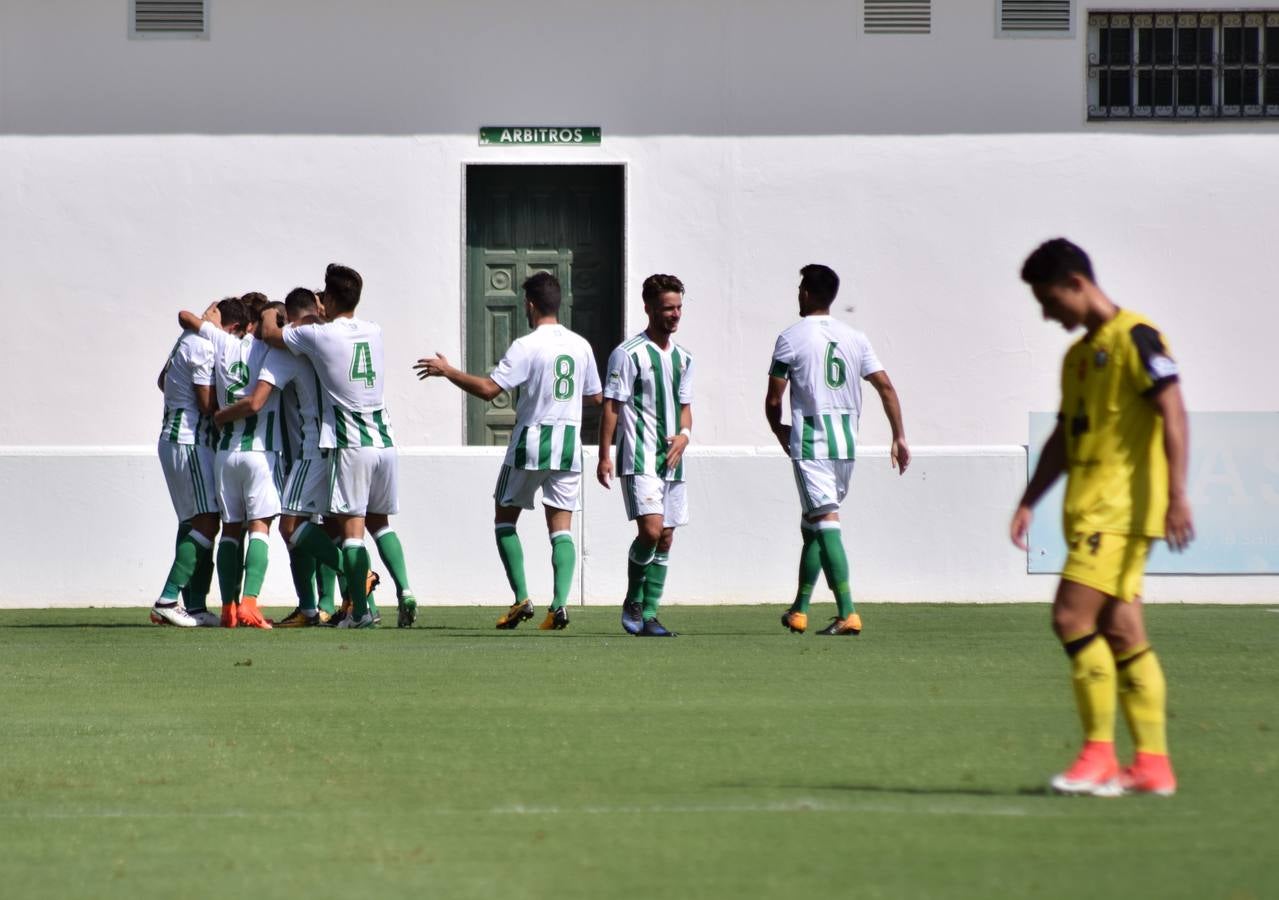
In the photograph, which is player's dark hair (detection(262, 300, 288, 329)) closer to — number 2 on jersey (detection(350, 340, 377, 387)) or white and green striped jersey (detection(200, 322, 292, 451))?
white and green striped jersey (detection(200, 322, 292, 451))

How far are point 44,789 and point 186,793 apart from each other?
47cm

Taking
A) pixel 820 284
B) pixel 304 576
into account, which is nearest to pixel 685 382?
pixel 820 284

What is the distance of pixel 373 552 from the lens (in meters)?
16.1

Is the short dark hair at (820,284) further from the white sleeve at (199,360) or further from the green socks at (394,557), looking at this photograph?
the white sleeve at (199,360)

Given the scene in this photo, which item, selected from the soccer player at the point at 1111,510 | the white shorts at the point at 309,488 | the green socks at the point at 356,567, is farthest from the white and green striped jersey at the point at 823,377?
the soccer player at the point at 1111,510

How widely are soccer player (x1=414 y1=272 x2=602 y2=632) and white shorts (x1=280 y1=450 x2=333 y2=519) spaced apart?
3.31 ft

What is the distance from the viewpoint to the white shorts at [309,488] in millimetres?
12922

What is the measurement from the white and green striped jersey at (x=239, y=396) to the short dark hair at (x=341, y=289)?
0.79m

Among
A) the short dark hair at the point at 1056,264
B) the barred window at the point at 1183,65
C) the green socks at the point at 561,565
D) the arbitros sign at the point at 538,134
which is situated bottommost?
the green socks at the point at 561,565

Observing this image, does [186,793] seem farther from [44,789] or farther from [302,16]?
[302,16]

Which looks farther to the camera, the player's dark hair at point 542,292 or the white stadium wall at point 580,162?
the white stadium wall at point 580,162

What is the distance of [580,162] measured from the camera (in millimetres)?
18125

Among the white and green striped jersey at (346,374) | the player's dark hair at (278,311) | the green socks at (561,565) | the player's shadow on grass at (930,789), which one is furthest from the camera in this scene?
the player's dark hair at (278,311)

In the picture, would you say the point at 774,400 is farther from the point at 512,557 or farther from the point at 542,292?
the point at 512,557
